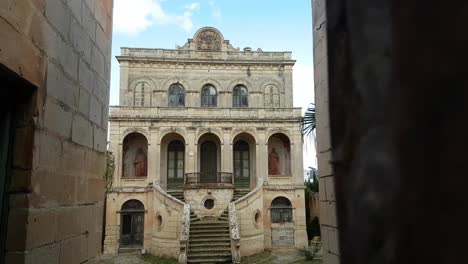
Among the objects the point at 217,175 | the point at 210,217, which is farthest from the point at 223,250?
the point at 217,175

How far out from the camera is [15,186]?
2.87 m

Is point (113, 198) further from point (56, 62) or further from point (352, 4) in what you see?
point (352, 4)

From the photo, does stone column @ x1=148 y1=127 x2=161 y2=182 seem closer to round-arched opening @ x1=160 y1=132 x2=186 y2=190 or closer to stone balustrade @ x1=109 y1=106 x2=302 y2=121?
round-arched opening @ x1=160 y1=132 x2=186 y2=190

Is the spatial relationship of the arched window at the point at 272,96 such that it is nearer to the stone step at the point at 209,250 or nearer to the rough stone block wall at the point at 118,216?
the rough stone block wall at the point at 118,216

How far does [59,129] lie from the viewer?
350 centimetres

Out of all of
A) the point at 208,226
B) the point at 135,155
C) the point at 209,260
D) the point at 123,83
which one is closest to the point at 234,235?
the point at 209,260

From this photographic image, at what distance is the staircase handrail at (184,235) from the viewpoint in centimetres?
1778

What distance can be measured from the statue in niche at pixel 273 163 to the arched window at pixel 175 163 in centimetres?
615

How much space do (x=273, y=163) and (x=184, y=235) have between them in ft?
34.8

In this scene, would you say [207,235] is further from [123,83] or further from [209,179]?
[123,83]

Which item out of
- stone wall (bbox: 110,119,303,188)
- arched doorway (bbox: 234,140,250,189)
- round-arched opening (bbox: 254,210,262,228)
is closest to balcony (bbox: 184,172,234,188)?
stone wall (bbox: 110,119,303,188)

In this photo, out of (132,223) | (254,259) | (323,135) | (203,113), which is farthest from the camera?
(203,113)

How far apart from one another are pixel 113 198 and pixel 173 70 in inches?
403

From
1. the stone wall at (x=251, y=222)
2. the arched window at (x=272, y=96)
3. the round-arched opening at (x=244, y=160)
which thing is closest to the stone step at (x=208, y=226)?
the stone wall at (x=251, y=222)
